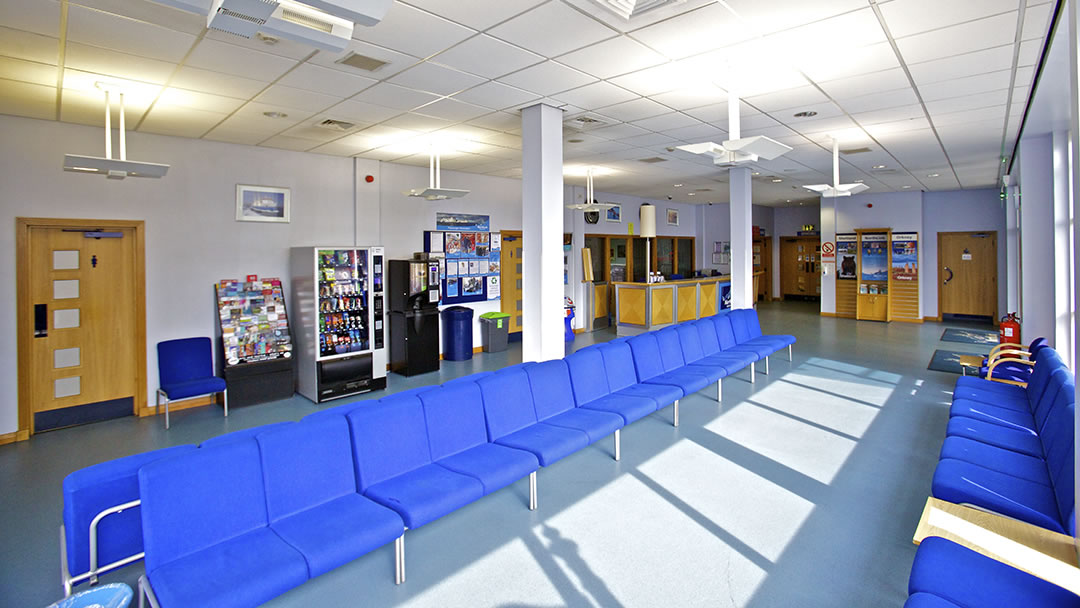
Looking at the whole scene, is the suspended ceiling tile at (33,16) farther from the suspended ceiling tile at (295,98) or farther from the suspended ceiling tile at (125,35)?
the suspended ceiling tile at (295,98)

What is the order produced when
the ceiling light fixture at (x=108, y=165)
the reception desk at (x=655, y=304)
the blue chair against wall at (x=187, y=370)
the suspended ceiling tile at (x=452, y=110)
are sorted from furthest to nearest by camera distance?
the reception desk at (x=655, y=304), the blue chair against wall at (x=187, y=370), the suspended ceiling tile at (x=452, y=110), the ceiling light fixture at (x=108, y=165)

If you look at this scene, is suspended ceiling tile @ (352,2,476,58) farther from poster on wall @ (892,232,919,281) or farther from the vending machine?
poster on wall @ (892,232,919,281)

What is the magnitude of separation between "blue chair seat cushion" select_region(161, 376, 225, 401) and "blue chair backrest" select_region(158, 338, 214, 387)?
120 millimetres

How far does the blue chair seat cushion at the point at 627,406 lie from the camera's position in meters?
4.16

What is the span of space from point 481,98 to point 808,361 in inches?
241

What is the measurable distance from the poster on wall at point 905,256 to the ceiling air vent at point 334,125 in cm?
1232

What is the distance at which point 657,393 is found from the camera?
4.66 metres

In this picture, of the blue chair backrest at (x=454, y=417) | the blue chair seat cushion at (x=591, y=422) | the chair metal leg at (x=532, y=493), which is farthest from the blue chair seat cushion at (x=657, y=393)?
the blue chair backrest at (x=454, y=417)

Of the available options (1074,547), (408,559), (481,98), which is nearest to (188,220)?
(481,98)

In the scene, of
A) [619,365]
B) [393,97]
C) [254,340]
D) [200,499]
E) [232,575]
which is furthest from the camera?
[254,340]

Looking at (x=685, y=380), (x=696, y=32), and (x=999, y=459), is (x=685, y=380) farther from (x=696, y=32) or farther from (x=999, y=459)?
(x=696, y=32)

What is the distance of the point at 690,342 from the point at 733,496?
2606 mm

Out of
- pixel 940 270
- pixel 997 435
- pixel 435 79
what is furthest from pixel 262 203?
pixel 940 270

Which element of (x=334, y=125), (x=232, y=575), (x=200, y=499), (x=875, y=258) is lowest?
(x=232, y=575)
